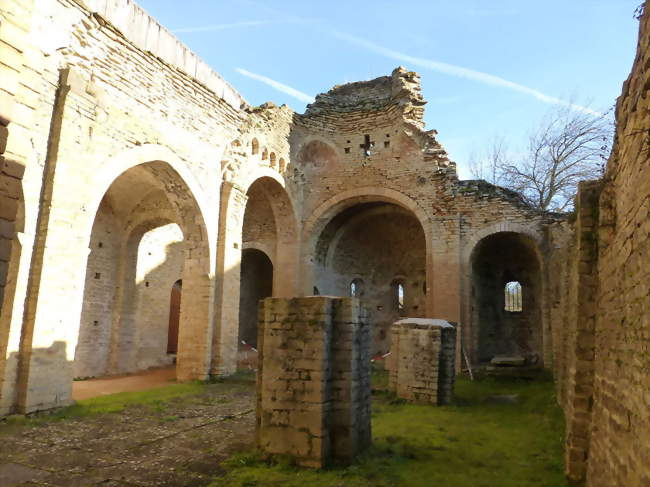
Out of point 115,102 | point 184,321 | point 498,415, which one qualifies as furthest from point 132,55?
point 498,415

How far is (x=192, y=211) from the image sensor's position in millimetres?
11500

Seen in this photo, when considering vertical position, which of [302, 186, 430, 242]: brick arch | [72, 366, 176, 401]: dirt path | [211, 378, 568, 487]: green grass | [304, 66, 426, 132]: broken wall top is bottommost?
[72, 366, 176, 401]: dirt path

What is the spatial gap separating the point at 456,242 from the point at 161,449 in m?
10.9

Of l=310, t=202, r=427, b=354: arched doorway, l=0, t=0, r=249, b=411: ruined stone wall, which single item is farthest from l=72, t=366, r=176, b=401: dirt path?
l=310, t=202, r=427, b=354: arched doorway

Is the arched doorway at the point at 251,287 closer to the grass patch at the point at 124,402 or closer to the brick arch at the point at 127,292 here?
the brick arch at the point at 127,292

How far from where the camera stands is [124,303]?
13.4 meters

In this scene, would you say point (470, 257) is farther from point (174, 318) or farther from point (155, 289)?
point (174, 318)

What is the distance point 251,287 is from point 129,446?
13.1 m

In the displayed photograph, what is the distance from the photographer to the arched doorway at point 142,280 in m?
11.5

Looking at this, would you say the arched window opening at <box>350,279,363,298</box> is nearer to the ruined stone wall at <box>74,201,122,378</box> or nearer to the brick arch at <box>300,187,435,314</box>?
the brick arch at <box>300,187,435,314</box>

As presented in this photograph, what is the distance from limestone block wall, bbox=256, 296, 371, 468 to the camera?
5.20 m

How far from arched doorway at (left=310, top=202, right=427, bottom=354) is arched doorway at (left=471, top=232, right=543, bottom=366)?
223 cm

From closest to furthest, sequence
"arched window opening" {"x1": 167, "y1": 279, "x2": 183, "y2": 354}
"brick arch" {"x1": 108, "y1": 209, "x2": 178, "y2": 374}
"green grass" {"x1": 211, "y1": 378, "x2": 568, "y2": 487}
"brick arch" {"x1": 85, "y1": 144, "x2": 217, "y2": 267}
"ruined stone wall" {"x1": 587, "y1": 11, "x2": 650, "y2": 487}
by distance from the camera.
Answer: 1. "ruined stone wall" {"x1": 587, "y1": 11, "x2": 650, "y2": 487}
2. "green grass" {"x1": 211, "y1": 378, "x2": 568, "y2": 487}
3. "brick arch" {"x1": 85, "y1": 144, "x2": 217, "y2": 267}
4. "brick arch" {"x1": 108, "y1": 209, "x2": 178, "y2": 374}
5. "arched window opening" {"x1": 167, "y1": 279, "x2": 183, "y2": 354}

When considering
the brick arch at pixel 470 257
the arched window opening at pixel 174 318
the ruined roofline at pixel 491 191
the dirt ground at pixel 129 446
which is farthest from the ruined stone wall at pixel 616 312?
the arched window opening at pixel 174 318
